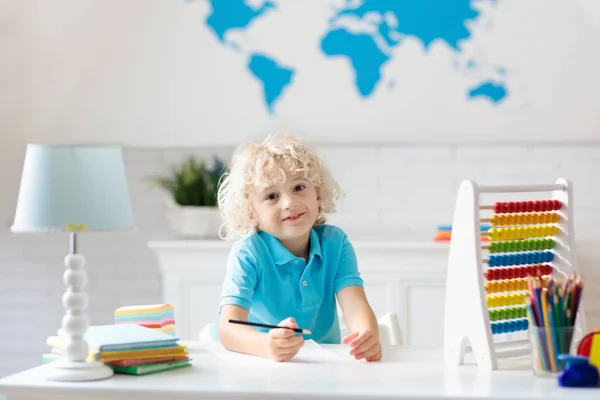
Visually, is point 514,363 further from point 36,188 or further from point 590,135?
point 590,135

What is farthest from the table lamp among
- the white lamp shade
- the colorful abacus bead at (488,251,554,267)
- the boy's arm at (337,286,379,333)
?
the colorful abacus bead at (488,251,554,267)

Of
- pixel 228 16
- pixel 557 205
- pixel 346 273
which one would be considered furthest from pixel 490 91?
pixel 557 205

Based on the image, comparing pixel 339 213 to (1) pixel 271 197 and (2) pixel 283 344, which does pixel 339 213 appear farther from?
(2) pixel 283 344

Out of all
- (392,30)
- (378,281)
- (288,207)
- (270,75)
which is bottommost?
(378,281)

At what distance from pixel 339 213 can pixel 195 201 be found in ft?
2.01

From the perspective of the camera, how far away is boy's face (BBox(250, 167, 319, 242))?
2.14 metres

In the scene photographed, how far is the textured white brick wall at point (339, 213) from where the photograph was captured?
3.55 metres

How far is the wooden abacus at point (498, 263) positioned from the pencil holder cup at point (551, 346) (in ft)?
0.41

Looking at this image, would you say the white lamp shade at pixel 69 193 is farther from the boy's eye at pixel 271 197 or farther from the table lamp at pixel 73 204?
the boy's eye at pixel 271 197

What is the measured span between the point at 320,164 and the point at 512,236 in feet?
1.87

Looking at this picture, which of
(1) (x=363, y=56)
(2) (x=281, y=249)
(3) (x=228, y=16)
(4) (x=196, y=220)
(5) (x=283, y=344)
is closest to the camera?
(5) (x=283, y=344)

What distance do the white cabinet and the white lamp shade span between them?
1.70 metres

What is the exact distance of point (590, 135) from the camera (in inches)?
137

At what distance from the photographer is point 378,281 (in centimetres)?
337
